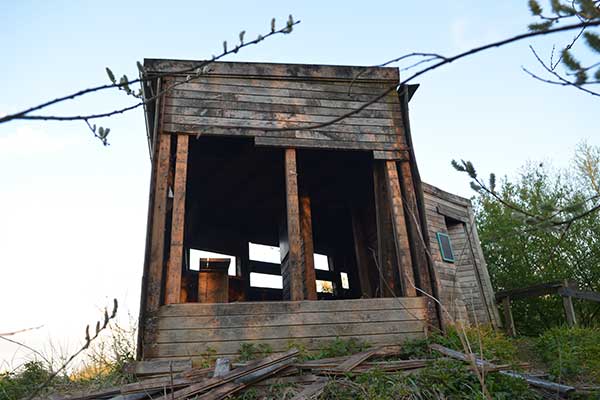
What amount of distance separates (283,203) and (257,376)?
251 inches

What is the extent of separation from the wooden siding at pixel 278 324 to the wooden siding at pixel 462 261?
464cm

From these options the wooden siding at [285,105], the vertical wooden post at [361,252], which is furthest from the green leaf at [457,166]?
the vertical wooden post at [361,252]

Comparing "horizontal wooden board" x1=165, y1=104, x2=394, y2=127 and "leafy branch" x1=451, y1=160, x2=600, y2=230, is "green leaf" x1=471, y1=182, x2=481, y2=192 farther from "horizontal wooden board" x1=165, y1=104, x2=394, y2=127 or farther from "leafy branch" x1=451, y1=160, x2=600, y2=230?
"horizontal wooden board" x1=165, y1=104, x2=394, y2=127

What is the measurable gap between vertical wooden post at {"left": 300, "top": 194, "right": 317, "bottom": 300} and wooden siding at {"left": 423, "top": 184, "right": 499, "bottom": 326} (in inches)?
133

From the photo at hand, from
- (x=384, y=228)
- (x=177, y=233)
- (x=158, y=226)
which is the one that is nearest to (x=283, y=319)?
(x=177, y=233)

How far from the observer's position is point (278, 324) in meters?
6.39

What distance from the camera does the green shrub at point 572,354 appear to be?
586 centimetres

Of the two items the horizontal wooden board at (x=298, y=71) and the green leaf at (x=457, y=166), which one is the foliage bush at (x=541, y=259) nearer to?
the horizontal wooden board at (x=298, y=71)

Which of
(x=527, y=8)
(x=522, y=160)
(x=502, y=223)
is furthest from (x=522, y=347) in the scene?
(x=522, y=160)

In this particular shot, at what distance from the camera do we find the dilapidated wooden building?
20.7 feet

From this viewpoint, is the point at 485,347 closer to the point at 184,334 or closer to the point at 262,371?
the point at 262,371

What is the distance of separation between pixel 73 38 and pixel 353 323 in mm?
4916

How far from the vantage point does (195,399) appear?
15.5 feet

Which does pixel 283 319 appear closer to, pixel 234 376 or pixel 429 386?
pixel 234 376
